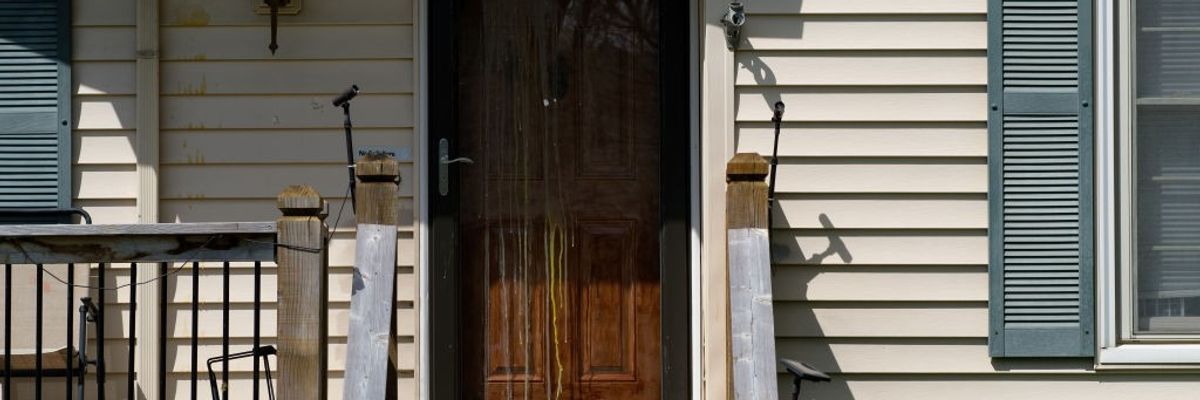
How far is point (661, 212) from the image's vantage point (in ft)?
15.2

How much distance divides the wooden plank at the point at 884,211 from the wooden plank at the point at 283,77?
4.54ft

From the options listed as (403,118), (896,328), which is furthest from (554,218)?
(896,328)

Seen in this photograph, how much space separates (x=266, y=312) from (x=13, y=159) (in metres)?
0.99

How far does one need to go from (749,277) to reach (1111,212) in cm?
140

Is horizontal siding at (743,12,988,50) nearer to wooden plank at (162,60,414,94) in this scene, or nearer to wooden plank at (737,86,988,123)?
wooden plank at (737,86,988,123)

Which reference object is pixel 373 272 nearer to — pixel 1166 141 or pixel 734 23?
pixel 734 23

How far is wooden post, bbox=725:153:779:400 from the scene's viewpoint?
12.6ft

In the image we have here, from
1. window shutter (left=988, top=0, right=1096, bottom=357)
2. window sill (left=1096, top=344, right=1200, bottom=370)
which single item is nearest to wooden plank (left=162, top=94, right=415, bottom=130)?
window shutter (left=988, top=0, right=1096, bottom=357)

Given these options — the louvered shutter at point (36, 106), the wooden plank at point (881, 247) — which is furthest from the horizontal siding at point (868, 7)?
the louvered shutter at point (36, 106)

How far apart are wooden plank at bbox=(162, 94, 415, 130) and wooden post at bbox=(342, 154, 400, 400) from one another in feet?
2.85

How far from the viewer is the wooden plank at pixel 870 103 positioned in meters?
4.48

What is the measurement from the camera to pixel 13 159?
4.49 metres

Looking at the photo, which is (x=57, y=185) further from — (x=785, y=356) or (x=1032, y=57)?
(x=1032, y=57)

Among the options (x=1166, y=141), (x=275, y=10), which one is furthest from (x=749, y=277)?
(x=275, y=10)
